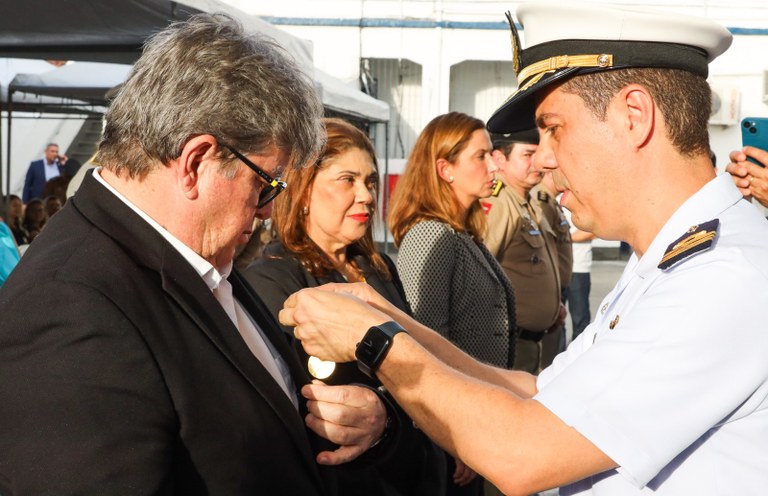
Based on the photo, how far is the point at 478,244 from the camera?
408 centimetres

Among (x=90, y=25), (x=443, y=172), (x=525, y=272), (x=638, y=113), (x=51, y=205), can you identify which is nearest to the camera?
(x=638, y=113)

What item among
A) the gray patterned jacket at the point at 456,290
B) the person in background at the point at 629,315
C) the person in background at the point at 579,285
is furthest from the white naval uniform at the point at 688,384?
the person in background at the point at 579,285

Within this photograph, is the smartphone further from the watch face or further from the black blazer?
the watch face

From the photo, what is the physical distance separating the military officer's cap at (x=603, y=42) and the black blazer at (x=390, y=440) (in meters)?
0.88

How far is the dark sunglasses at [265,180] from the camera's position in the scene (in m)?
1.70

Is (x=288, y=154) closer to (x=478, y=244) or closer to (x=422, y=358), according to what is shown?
(x=422, y=358)

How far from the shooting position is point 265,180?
5.79ft

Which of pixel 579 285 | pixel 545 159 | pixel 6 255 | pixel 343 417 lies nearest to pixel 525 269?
pixel 6 255

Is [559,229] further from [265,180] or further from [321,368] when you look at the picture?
[265,180]

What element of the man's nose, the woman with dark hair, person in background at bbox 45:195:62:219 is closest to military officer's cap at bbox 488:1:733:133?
the man's nose

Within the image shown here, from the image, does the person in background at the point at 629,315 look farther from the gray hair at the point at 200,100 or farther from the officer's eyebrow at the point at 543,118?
the gray hair at the point at 200,100

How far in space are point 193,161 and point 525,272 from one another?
356 centimetres

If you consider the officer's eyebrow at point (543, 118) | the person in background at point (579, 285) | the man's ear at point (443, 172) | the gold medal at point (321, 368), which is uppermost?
the officer's eyebrow at point (543, 118)

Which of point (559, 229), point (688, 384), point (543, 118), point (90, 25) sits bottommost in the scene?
point (559, 229)
